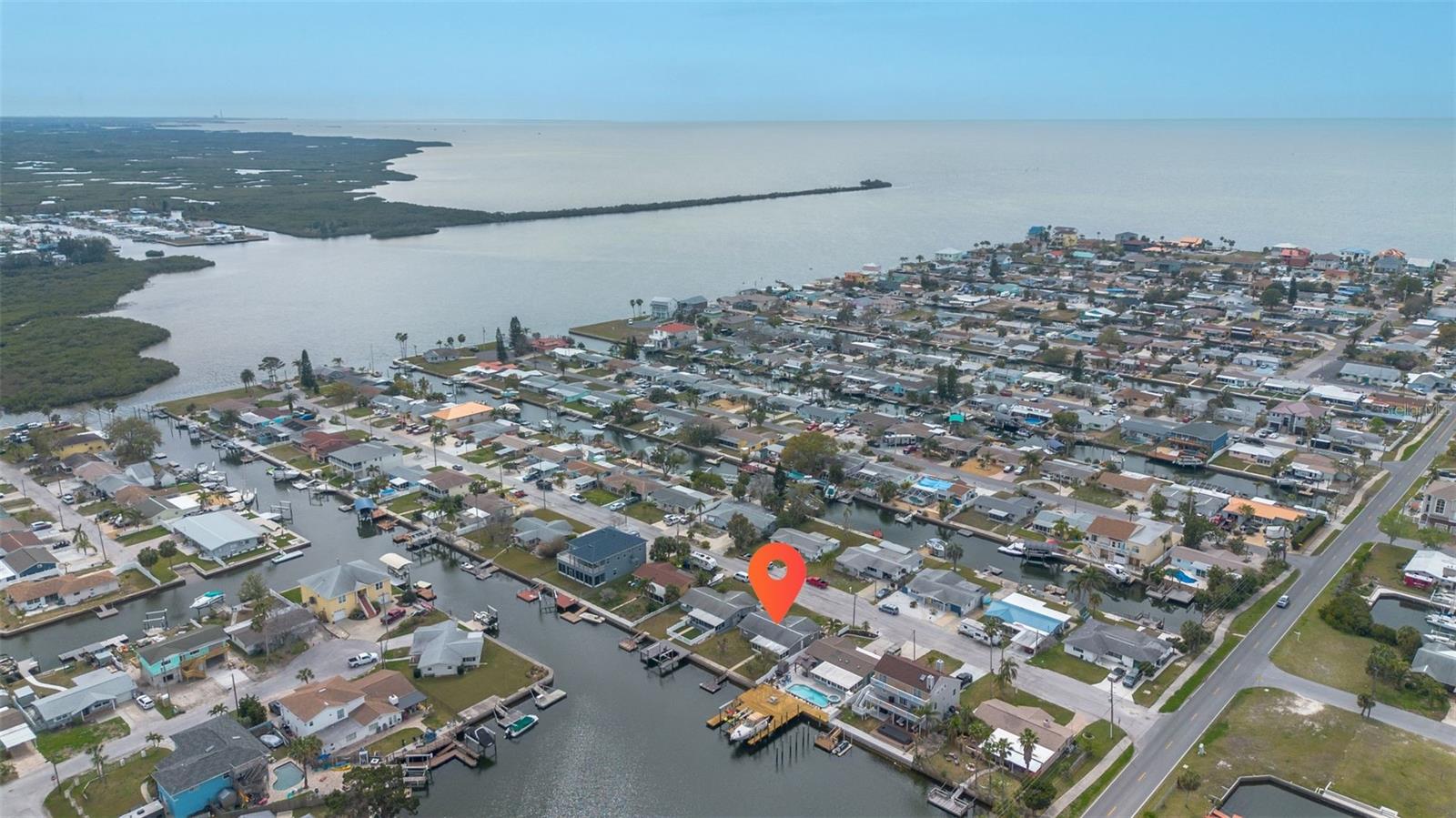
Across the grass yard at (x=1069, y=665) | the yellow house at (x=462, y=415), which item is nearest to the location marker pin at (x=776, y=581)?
the grass yard at (x=1069, y=665)

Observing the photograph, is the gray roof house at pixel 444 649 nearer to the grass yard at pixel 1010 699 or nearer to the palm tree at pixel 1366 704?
the grass yard at pixel 1010 699

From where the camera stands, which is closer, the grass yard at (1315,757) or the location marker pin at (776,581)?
the grass yard at (1315,757)

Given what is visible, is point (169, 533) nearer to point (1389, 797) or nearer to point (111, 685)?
point (111, 685)

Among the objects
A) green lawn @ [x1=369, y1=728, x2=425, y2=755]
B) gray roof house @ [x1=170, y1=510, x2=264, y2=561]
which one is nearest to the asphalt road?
green lawn @ [x1=369, y1=728, x2=425, y2=755]

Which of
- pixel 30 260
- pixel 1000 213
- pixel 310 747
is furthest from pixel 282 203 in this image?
pixel 310 747

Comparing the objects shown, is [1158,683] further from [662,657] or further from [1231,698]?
[662,657]

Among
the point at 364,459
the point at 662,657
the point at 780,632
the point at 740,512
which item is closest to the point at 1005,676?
the point at 780,632
